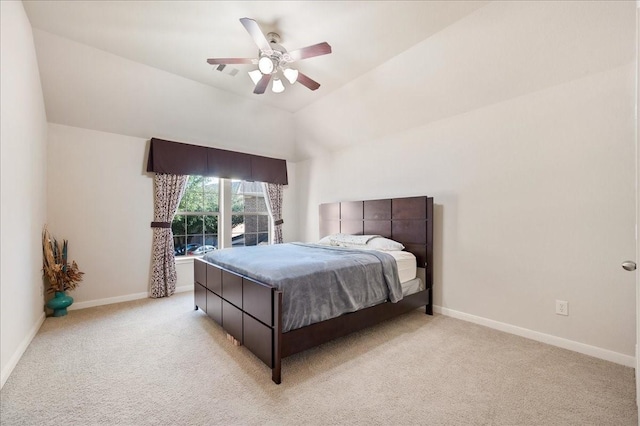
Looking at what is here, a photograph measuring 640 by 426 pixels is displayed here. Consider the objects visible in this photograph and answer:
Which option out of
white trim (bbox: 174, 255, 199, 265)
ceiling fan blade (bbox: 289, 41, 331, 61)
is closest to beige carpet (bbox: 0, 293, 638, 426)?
white trim (bbox: 174, 255, 199, 265)

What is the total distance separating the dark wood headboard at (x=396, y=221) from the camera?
3.44 meters

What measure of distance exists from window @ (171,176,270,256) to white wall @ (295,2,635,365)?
2756 mm

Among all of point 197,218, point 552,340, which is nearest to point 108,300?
point 197,218

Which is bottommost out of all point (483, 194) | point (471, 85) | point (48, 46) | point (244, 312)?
point (244, 312)

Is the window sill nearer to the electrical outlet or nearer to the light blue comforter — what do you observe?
the light blue comforter

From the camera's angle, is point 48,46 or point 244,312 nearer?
point 244,312

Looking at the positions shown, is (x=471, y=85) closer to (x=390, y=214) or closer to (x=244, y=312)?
(x=390, y=214)

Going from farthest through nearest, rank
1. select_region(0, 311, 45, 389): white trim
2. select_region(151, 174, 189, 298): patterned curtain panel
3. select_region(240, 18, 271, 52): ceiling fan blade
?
select_region(151, 174, 189, 298): patterned curtain panel → select_region(240, 18, 271, 52): ceiling fan blade → select_region(0, 311, 45, 389): white trim

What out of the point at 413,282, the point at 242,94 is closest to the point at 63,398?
the point at 413,282

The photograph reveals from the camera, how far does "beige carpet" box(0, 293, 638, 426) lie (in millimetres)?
1677

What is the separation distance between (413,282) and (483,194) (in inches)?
50.8

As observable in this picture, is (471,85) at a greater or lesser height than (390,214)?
greater

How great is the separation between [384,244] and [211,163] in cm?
313

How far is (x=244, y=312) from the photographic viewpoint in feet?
7.84
